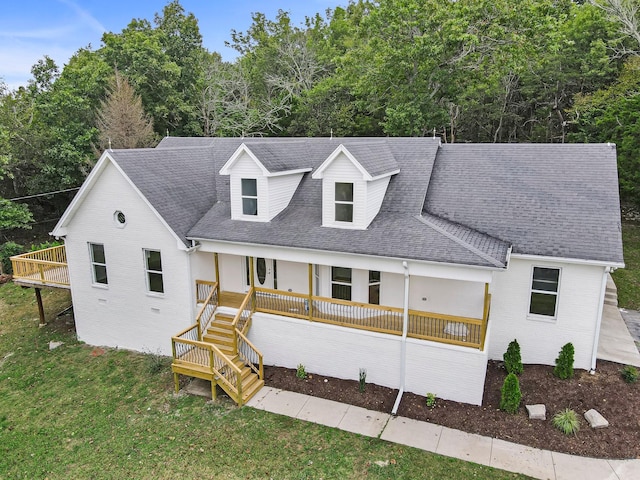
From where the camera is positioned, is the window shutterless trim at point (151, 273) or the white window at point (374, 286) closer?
the white window at point (374, 286)

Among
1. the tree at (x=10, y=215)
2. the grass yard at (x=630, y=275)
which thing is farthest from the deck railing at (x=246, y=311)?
the tree at (x=10, y=215)

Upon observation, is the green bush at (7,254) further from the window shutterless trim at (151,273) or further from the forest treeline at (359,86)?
the window shutterless trim at (151,273)

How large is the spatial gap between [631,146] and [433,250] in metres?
20.9

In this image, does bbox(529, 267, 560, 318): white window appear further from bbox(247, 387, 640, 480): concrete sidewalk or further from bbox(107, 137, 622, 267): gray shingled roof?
bbox(247, 387, 640, 480): concrete sidewalk

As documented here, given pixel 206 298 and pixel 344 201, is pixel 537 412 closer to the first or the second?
pixel 344 201

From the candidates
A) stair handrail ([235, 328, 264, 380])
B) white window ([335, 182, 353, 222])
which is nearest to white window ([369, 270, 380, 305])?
white window ([335, 182, 353, 222])

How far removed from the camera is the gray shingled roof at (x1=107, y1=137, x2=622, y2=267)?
12492 millimetres

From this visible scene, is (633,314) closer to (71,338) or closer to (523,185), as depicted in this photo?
(523,185)

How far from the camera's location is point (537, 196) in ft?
45.5

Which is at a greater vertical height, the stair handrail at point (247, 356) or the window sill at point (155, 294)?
the window sill at point (155, 294)

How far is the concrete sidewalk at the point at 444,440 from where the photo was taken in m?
9.48

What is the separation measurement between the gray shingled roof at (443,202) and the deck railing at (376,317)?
174cm

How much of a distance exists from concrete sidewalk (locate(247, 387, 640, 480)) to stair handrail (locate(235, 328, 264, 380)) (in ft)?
1.92

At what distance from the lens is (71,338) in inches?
669
